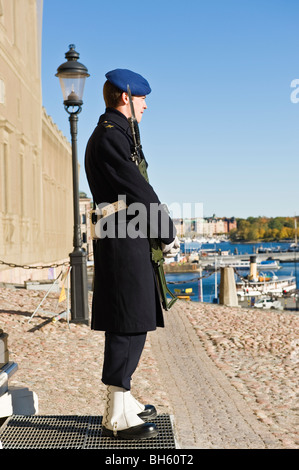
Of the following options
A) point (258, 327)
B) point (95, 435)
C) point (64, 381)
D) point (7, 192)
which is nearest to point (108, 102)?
point (95, 435)

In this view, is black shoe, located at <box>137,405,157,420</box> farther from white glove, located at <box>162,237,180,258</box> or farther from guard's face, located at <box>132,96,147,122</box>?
guard's face, located at <box>132,96,147,122</box>

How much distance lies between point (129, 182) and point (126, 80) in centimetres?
58

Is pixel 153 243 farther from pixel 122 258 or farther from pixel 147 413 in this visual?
pixel 147 413

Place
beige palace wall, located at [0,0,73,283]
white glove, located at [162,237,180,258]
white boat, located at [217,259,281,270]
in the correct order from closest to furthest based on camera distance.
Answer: white glove, located at [162,237,180,258] < beige palace wall, located at [0,0,73,283] < white boat, located at [217,259,281,270]

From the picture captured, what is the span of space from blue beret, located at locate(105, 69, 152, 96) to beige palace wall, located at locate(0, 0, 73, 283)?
12.9 m

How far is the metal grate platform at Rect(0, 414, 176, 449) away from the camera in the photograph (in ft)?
11.5

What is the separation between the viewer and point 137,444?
3.51 meters

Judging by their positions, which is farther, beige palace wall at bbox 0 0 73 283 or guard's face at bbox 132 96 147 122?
beige palace wall at bbox 0 0 73 283

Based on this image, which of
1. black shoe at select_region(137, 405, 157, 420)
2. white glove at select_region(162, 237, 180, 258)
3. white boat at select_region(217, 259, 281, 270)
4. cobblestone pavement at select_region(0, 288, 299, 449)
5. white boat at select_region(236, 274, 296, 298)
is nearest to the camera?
white glove at select_region(162, 237, 180, 258)

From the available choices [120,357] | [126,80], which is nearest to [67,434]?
[120,357]

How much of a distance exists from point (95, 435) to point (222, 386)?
3441mm

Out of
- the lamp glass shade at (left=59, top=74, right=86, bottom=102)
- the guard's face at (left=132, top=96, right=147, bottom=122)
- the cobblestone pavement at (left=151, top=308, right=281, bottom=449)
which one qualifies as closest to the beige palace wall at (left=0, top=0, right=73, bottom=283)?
the lamp glass shade at (left=59, top=74, right=86, bottom=102)

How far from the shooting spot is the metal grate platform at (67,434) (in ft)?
11.5
